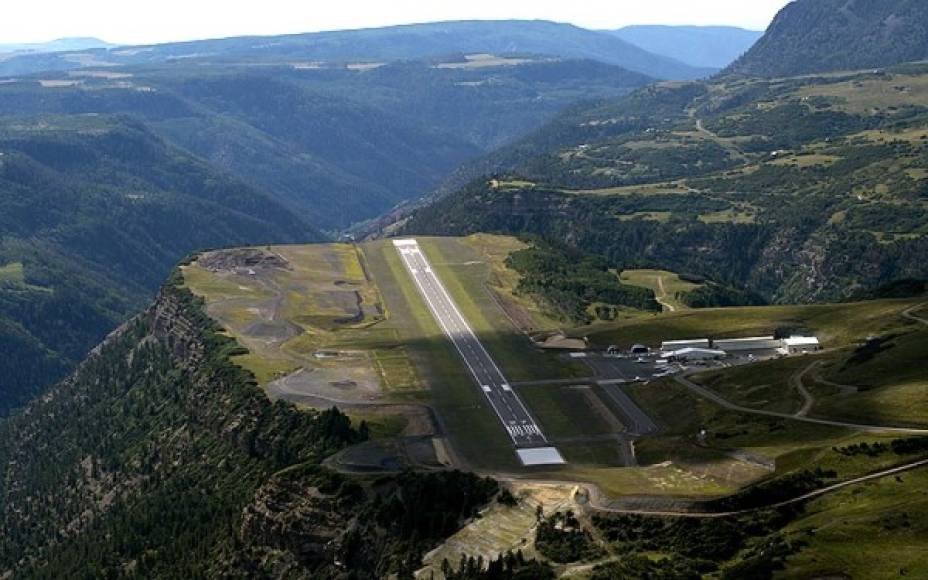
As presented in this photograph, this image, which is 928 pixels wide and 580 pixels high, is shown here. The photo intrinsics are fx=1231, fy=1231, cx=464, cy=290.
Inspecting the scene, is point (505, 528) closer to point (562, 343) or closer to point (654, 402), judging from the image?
point (654, 402)

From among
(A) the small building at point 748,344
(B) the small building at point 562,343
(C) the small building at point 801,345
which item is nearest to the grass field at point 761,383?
(C) the small building at point 801,345

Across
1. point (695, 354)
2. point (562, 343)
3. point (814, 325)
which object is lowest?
point (562, 343)

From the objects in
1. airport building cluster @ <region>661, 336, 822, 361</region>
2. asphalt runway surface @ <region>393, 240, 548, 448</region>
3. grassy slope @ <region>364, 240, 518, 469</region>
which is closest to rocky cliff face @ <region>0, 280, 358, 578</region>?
grassy slope @ <region>364, 240, 518, 469</region>

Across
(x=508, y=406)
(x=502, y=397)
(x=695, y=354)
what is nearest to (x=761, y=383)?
(x=695, y=354)

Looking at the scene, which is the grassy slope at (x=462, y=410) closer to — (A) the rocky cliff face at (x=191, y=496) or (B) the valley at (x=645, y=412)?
(B) the valley at (x=645, y=412)

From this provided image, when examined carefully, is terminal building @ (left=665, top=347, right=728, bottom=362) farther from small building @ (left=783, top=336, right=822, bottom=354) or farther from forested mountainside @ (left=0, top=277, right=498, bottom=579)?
forested mountainside @ (left=0, top=277, right=498, bottom=579)

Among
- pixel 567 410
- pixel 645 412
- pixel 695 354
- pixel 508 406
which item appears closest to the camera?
pixel 645 412

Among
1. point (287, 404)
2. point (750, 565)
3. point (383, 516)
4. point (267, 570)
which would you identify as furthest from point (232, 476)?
point (750, 565)
